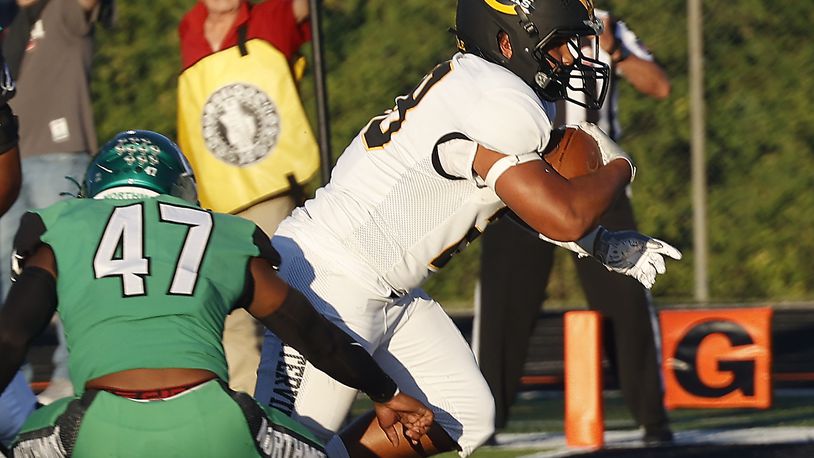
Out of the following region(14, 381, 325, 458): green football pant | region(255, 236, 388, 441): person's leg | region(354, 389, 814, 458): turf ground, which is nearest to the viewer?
region(14, 381, 325, 458): green football pant

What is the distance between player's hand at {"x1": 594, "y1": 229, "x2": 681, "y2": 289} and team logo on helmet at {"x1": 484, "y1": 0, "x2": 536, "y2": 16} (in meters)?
0.71

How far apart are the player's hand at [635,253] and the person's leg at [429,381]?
50 centimetres

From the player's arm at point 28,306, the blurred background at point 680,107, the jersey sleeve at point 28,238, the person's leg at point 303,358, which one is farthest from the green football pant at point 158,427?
the blurred background at point 680,107

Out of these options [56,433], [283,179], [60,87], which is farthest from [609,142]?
[60,87]

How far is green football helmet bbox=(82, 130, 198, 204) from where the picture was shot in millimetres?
3705

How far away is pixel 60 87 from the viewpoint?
7.14 m

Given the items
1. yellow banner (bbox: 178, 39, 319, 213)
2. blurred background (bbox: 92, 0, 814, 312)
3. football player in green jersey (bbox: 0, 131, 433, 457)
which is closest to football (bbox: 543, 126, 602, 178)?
football player in green jersey (bbox: 0, 131, 433, 457)

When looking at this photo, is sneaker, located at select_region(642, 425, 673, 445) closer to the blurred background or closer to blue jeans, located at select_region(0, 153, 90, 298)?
blue jeans, located at select_region(0, 153, 90, 298)

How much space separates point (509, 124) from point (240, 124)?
272cm

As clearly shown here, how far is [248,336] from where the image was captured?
6.72 meters

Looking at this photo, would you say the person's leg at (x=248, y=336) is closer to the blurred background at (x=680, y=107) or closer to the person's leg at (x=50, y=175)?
the person's leg at (x=50, y=175)

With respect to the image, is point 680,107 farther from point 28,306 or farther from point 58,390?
point 28,306

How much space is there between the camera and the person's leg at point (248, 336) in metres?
6.68

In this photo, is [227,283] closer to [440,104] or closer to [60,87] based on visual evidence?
[440,104]
